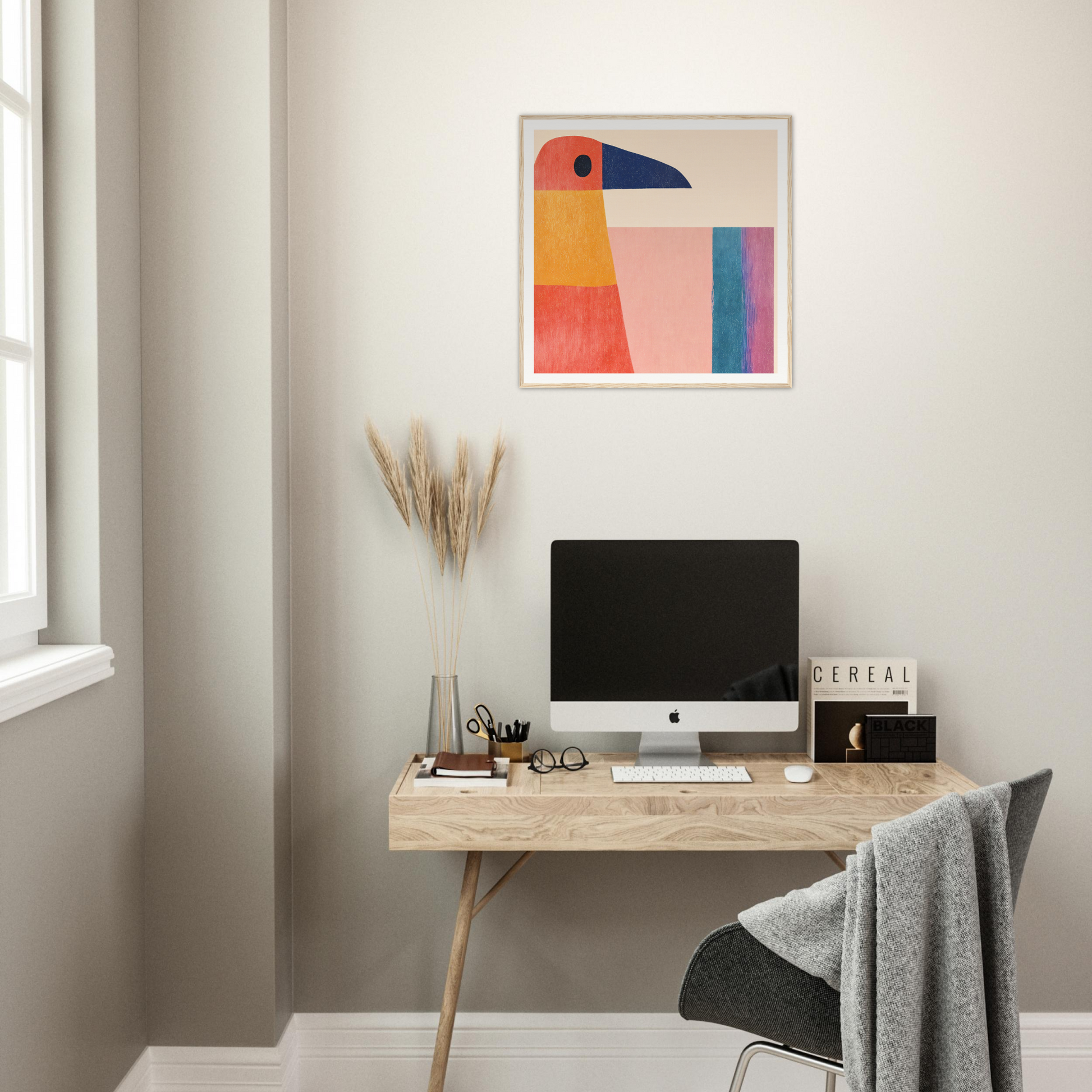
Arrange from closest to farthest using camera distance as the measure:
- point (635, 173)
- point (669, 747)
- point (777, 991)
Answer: point (777, 991), point (669, 747), point (635, 173)

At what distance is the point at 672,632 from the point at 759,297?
0.82 m

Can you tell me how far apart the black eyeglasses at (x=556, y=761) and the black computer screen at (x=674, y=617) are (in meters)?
0.18

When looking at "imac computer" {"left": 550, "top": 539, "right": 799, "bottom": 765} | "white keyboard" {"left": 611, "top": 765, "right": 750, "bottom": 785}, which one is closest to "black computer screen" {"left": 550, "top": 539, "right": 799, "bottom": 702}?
"imac computer" {"left": 550, "top": 539, "right": 799, "bottom": 765}

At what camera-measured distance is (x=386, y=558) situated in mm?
2178

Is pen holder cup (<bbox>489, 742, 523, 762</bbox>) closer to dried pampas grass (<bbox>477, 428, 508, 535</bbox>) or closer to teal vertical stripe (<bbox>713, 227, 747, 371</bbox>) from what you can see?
dried pampas grass (<bbox>477, 428, 508, 535</bbox>)

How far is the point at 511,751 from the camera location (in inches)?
80.8

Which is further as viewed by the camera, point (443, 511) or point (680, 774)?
point (443, 511)

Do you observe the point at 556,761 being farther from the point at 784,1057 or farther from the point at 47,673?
the point at 47,673

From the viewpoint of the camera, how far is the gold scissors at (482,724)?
2.04 meters

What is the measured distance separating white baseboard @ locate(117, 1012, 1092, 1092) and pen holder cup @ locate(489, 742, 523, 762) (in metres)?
0.66

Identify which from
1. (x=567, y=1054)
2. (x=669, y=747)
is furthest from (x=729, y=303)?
(x=567, y=1054)

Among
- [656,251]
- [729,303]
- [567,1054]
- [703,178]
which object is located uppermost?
[703,178]

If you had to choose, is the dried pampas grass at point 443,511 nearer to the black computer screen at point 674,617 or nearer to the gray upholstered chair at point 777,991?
the black computer screen at point 674,617

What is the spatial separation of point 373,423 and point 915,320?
131 cm
